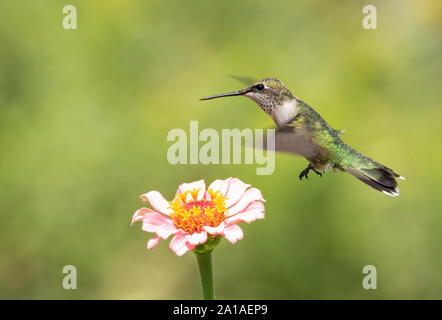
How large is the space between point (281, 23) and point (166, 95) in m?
0.77

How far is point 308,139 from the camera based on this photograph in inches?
50.5

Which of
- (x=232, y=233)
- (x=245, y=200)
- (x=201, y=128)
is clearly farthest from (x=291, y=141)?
(x=201, y=128)

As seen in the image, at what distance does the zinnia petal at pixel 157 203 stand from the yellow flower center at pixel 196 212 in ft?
0.07

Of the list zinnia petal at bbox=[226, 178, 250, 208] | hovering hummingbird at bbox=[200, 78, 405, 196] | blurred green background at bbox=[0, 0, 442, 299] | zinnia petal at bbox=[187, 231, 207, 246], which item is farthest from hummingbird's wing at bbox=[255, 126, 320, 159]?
blurred green background at bbox=[0, 0, 442, 299]

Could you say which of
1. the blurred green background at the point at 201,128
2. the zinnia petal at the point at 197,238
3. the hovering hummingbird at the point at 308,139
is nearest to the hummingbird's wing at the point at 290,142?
the hovering hummingbird at the point at 308,139

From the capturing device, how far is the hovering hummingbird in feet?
3.78

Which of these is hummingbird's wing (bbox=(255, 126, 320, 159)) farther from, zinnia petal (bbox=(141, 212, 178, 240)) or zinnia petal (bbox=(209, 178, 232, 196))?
zinnia petal (bbox=(141, 212, 178, 240))

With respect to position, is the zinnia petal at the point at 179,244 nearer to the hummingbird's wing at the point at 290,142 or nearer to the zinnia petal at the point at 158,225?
the zinnia petal at the point at 158,225

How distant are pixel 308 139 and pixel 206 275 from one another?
0.45 metres

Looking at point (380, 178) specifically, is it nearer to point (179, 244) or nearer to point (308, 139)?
point (308, 139)

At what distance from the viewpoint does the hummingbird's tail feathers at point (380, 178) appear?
124 cm

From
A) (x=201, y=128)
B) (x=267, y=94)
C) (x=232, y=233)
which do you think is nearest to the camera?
(x=232, y=233)

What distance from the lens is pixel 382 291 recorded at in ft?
7.19

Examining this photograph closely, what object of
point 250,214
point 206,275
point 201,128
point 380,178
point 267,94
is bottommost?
point 206,275
